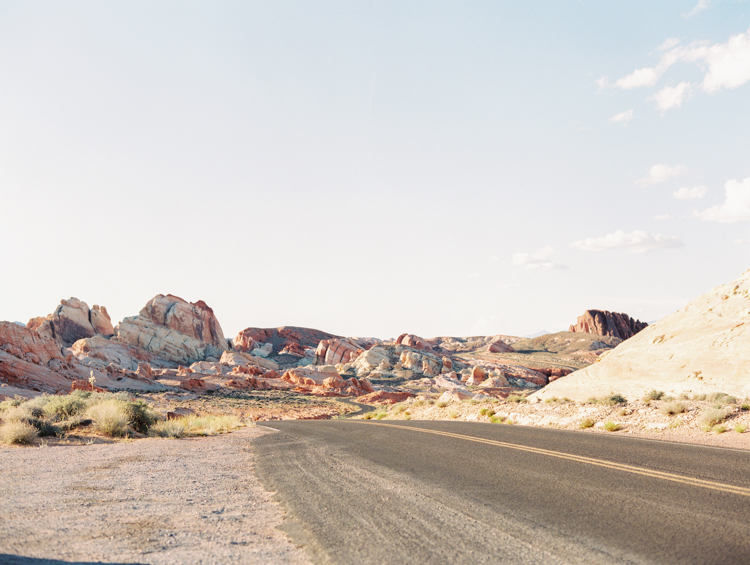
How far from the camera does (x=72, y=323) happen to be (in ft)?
299

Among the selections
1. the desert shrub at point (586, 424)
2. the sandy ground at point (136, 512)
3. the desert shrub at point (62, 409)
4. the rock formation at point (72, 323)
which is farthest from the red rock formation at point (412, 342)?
the sandy ground at point (136, 512)

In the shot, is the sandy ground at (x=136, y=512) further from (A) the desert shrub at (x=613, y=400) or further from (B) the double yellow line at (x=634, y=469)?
(A) the desert shrub at (x=613, y=400)

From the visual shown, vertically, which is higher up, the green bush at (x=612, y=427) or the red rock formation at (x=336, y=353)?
the red rock formation at (x=336, y=353)

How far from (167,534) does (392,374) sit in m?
92.3

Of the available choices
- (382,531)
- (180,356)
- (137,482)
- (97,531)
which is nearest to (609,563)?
(382,531)

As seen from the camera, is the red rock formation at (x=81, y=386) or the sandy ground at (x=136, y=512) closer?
the sandy ground at (x=136, y=512)

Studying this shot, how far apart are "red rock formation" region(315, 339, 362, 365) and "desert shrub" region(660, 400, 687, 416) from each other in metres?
94.1

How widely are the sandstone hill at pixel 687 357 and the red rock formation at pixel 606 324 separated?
165487 mm

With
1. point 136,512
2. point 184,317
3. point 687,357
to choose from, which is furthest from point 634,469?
point 184,317

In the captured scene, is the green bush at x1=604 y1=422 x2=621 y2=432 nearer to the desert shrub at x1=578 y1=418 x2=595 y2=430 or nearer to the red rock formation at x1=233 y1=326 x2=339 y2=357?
the desert shrub at x1=578 y1=418 x2=595 y2=430

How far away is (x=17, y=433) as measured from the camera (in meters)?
11.8

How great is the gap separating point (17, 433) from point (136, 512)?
9.00 meters

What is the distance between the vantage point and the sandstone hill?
1805 cm

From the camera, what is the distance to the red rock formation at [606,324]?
175500 millimetres
